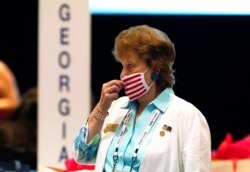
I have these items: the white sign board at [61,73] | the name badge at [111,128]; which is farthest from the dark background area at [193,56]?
the name badge at [111,128]

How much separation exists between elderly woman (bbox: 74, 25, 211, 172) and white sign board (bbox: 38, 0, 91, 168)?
1412mm

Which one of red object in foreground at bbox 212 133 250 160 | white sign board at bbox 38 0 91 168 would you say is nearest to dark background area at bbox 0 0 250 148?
white sign board at bbox 38 0 91 168

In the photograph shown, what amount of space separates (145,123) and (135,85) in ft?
0.51

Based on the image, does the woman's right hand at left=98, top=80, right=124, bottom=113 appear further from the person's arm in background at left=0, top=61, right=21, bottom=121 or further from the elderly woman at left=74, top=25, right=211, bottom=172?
the person's arm in background at left=0, top=61, right=21, bottom=121

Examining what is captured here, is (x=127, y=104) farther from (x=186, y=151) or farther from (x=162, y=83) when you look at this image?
(x=186, y=151)

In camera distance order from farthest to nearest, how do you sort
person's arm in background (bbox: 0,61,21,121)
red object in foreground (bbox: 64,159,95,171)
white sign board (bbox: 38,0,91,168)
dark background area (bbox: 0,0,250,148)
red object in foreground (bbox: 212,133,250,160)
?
dark background area (bbox: 0,0,250,148) → white sign board (bbox: 38,0,91,168) → red object in foreground (bbox: 212,133,250,160) → red object in foreground (bbox: 64,159,95,171) → person's arm in background (bbox: 0,61,21,121)

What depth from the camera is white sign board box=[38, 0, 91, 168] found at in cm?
387

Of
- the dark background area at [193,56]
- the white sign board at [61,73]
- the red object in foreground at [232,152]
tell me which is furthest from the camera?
the dark background area at [193,56]

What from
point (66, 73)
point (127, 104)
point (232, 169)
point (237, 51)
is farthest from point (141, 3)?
point (127, 104)

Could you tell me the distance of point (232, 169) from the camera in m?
3.05

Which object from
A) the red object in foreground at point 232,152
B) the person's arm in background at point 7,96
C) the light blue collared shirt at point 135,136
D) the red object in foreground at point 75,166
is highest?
the person's arm in background at point 7,96

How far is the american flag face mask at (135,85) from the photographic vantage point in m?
2.31

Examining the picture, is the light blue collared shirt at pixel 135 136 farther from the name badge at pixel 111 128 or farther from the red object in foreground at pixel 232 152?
the red object in foreground at pixel 232 152

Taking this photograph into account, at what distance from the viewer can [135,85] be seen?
2.30m
